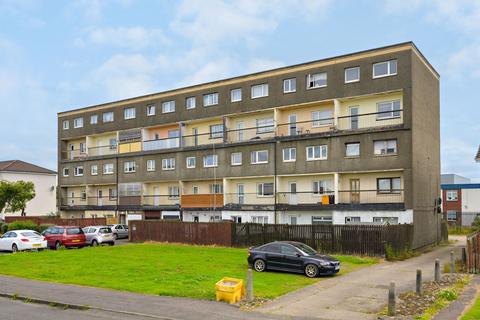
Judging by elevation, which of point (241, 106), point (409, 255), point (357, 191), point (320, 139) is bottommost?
point (409, 255)

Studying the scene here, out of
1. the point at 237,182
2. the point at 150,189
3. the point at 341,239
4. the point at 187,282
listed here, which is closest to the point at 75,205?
the point at 150,189

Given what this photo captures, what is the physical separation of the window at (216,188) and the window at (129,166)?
372 inches

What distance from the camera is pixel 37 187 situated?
221 ft

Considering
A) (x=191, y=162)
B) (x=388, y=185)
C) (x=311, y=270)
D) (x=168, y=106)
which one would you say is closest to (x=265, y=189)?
(x=191, y=162)

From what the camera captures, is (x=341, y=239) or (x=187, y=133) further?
(x=187, y=133)

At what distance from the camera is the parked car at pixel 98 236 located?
3572 centimetres

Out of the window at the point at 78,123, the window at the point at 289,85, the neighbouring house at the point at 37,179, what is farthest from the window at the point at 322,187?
the neighbouring house at the point at 37,179

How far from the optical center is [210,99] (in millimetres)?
45031

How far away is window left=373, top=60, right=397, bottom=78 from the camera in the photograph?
3419cm

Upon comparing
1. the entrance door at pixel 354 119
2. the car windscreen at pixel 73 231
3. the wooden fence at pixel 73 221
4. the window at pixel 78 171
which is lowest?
the wooden fence at pixel 73 221

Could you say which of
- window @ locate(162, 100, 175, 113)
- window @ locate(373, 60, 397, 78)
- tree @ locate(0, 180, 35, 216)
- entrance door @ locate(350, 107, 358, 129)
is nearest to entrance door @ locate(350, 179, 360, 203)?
entrance door @ locate(350, 107, 358, 129)

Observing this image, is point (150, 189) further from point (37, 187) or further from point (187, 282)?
point (187, 282)

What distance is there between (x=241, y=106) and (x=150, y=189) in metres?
13.3

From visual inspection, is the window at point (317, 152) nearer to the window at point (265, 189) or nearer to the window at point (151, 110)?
the window at point (265, 189)
